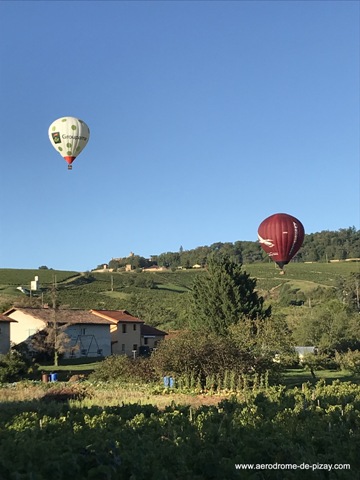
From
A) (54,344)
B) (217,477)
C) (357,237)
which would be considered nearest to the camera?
(217,477)

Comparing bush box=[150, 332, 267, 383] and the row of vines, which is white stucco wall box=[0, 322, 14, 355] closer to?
bush box=[150, 332, 267, 383]

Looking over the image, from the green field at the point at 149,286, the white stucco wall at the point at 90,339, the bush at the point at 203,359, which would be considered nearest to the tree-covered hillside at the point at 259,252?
the green field at the point at 149,286

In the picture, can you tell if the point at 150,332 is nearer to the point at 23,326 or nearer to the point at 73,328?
the point at 73,328

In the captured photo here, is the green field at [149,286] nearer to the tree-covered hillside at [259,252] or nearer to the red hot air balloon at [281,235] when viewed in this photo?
the tree-covered hillside at [259,252]

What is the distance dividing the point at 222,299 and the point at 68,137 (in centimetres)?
2078

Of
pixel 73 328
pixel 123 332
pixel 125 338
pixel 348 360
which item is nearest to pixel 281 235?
pixel 348 360

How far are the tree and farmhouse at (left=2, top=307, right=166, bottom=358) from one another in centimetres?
1235

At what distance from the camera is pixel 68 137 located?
3584 centimetres

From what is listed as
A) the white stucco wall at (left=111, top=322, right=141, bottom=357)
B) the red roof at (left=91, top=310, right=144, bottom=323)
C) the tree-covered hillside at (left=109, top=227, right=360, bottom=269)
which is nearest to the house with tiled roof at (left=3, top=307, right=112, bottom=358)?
the red roof at (left=91, top=310, right=144, bottom=323)

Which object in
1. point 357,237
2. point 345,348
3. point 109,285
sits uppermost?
point 357,237

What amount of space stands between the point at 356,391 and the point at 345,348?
1216 inches

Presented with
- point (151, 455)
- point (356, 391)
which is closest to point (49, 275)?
point (356, 391)

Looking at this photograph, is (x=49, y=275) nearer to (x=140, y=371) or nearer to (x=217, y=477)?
(x=140, y=371)

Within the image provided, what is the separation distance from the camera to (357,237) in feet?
523
